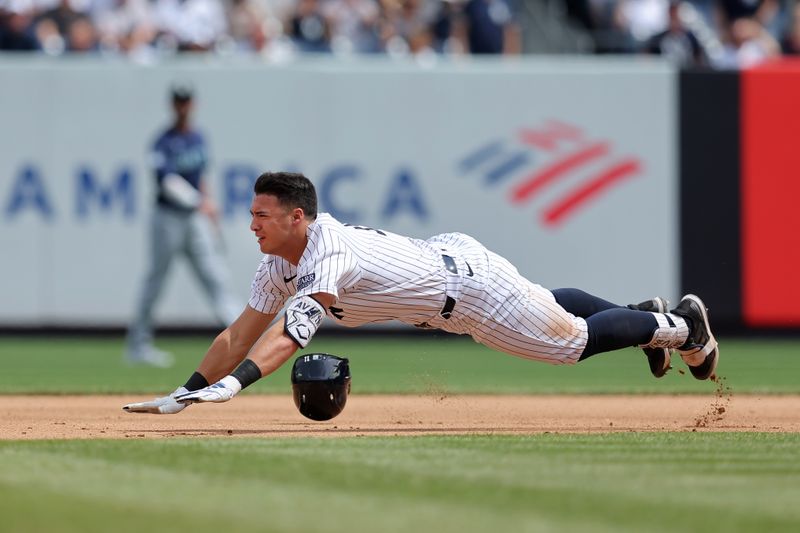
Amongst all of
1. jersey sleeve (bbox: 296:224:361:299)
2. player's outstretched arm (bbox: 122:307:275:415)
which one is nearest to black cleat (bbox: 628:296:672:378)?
jersey sleeve (bbox: 296:224:361:299)

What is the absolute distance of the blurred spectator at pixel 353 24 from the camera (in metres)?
18.2

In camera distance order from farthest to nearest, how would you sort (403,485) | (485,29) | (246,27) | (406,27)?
1. (406,27)
2. (485,29)
3. (246,27)
4. (403,485)

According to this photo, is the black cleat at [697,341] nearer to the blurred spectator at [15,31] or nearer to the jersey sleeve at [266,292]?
the jersey sleeve at [266,292]

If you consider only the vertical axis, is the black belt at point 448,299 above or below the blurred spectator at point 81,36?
below

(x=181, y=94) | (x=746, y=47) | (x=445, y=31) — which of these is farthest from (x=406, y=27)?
(x=181, y=94)

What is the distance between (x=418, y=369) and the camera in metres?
13.8

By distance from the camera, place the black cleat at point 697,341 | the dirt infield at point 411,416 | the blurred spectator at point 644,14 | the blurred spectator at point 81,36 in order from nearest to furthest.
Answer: the dirt infield at point 411,416 → the black cleat at point 697,341 → the blurred spectator at point 81,36 → the blurred spectator at point 644,14

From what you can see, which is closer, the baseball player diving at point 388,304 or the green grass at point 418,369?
the baseball player diving at point 388,304

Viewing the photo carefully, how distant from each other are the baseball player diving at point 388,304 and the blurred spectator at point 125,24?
1012cm

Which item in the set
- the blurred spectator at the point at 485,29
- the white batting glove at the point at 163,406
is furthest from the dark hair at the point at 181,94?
the white batting glove at the point at 163,406

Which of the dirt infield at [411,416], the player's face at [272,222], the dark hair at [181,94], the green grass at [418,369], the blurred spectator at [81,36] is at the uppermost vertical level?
the blurred spectator at [81,36]

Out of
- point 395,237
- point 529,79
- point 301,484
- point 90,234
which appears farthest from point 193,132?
point 301,484

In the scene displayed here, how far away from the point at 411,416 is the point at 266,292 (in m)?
1.57

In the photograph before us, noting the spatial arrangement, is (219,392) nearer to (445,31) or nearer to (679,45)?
(445,31)
